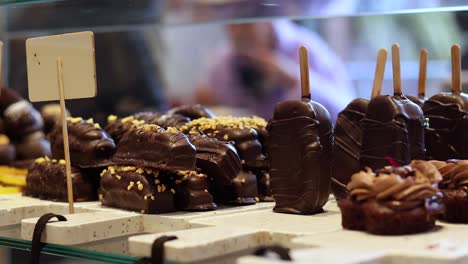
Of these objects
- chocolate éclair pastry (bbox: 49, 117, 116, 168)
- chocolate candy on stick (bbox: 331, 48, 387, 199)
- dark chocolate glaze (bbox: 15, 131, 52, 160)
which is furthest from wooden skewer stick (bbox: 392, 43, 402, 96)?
dark chocolate glaze (bbox: 15, 131, 52, 160)

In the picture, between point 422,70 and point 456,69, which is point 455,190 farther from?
point 422,70

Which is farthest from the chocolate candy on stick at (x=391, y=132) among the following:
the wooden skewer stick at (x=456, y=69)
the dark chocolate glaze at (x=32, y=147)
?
the dark chocolate glaze at (x=32, y=147)

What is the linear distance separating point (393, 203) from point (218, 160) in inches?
27.0

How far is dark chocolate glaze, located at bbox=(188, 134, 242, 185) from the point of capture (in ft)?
7.39

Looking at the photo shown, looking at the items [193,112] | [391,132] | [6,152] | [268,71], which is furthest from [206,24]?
[391,132]

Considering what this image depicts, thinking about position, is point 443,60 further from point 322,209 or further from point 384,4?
point 322,209

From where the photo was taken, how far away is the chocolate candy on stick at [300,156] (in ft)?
6.91

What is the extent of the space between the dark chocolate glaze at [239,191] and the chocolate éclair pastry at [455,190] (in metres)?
0.64

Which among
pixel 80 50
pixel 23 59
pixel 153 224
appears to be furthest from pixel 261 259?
pixel 23 59

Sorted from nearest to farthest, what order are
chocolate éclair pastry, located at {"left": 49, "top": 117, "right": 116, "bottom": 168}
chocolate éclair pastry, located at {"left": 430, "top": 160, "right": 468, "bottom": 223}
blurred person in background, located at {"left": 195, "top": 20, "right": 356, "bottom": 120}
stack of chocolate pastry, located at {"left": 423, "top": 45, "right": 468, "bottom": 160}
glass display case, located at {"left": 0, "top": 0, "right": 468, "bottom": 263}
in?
chocolate éclair pastry, located at {"left": 430, "top": 160, "right": 468, "bottom": 223} → stack of chocolate pastry, located at {"left": 423, "top": 45, "right": 468, "bottom": 160} → chocolate éclair pastry, located at {"left": 49, "top": 117, "right": 116, "bottom": 168} → glass display case, located at {"left": 0, "top": 0, "right": 468, "bottom": 263} → blurred person in background, located at {"left": 195, "top": 20, "right": 356, "bottom": 120}

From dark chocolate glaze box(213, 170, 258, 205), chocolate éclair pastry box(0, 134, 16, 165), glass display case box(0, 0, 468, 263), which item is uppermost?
glass display case box(0, 0, 468, 263)

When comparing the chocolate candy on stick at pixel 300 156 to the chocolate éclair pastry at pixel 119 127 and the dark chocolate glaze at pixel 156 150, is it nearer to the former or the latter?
the dark chocolate glaze at pixel 156 150

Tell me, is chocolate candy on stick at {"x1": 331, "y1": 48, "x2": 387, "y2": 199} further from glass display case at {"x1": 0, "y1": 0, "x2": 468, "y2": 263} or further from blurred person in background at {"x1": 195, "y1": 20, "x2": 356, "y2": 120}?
blurred person in background at {"x1": 195, "y1": 20, "x2": 356, "y2": 120}

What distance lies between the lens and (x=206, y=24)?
12.7 ft
